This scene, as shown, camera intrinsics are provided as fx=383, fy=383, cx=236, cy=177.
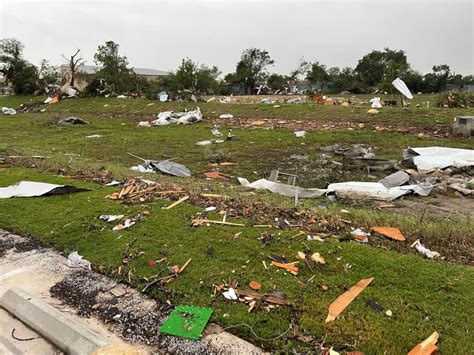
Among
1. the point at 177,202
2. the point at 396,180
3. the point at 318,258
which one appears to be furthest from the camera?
the point at 396,180

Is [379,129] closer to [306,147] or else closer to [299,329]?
[306,147]

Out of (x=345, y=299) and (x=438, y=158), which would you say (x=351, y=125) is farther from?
(x=345, y=299)

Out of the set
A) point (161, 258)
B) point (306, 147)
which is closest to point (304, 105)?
point (306, 147)

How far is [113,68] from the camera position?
2716 centimetres

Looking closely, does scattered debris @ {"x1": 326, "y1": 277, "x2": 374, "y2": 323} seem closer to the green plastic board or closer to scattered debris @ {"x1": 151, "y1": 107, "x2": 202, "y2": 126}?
the green plastic board

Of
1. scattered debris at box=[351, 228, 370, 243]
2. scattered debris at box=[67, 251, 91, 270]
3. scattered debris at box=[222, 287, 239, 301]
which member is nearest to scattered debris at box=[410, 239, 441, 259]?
scattered debris at box=[351, 228, 370, 243]

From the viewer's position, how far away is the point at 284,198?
5930 millimetres

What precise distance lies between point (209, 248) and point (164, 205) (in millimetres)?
1481

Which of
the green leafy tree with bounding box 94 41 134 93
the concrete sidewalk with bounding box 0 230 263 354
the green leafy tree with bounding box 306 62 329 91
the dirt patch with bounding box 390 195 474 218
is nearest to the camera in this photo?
the concrete sidewalk with bounding box 0 230 263 354

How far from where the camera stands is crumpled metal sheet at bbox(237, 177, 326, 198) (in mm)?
6145

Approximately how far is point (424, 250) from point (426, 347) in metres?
1.56

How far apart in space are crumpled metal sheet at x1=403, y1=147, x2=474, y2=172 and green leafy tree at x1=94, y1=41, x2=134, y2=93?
2307 centimetres

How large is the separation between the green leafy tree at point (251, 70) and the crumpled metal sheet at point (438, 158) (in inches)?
1269

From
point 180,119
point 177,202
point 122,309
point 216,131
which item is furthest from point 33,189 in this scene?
point 180,119
